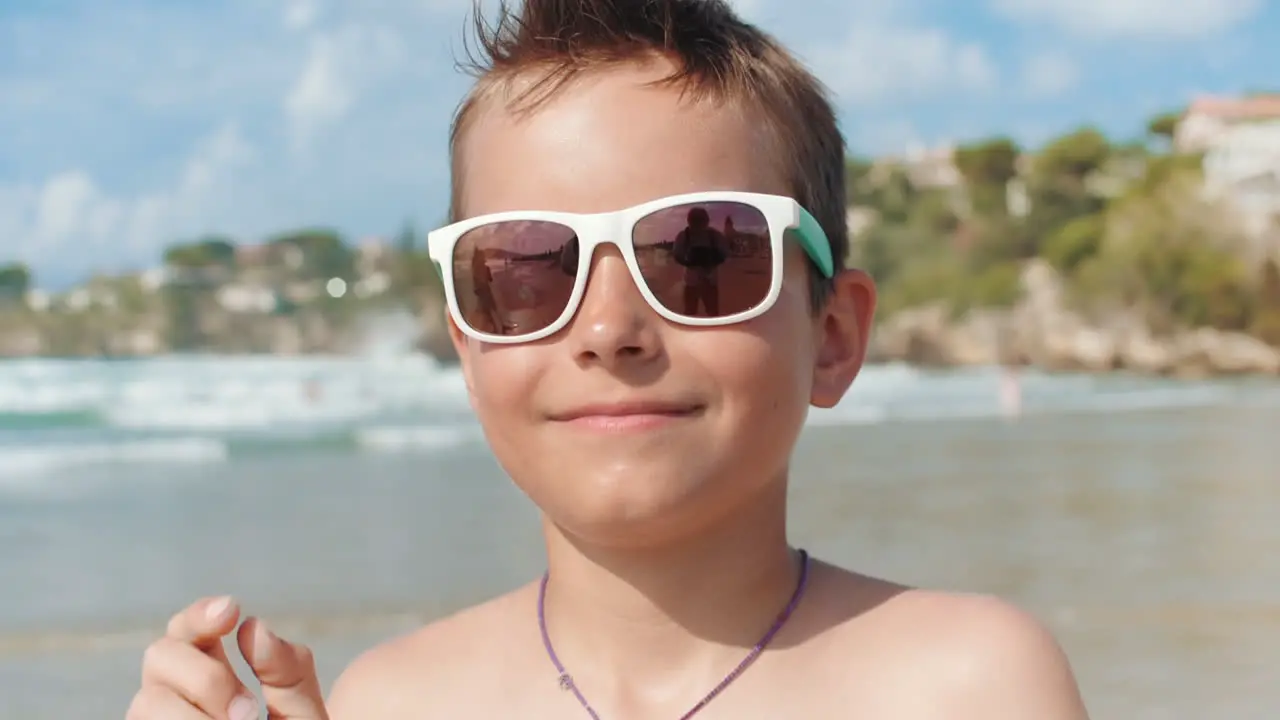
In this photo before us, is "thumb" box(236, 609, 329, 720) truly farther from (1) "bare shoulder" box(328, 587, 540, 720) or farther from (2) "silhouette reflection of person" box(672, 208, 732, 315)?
(2) "silhouette reflection of person" box(672, 208, 732, 315)

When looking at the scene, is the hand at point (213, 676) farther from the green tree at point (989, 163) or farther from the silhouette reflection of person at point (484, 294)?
the green tree at point (989, 163)

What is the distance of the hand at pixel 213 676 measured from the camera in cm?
127

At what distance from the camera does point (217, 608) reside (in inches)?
50.1

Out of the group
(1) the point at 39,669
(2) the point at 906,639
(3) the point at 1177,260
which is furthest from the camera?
(3) the point at 1177,260

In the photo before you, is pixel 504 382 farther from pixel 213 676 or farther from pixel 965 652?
pixel 965 652

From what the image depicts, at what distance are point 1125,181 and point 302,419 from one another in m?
45.6

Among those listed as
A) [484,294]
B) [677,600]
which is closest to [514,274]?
[484,294]

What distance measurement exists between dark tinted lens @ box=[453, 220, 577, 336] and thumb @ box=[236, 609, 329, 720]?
1.41 ft

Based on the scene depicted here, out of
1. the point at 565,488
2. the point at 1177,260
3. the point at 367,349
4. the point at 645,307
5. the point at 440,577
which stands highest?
the point at 645,307

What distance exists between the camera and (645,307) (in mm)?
1457

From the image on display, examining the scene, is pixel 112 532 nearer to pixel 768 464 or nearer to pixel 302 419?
pixel 768 464

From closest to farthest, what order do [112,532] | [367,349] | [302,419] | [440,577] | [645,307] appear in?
[645,307] → [440,577] → [112,532] → [302,419] → [367,349]

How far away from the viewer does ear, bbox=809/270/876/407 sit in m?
1.72

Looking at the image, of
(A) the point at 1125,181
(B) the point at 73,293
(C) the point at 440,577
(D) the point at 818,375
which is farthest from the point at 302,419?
(A) the point at 1125,181
